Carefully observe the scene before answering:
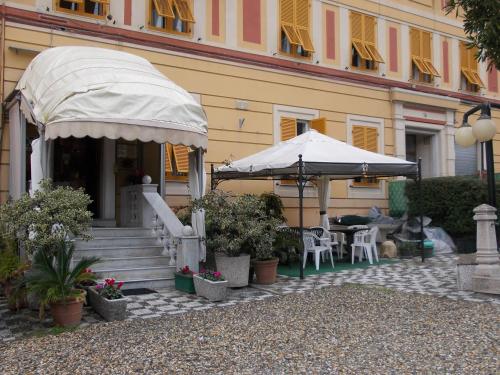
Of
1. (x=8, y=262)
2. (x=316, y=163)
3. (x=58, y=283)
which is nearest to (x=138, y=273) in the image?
(x=8, y=262)

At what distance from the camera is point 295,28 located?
1364 cm

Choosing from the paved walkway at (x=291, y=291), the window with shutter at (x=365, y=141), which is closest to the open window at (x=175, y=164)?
the paved walkway at (x=291, y=291)

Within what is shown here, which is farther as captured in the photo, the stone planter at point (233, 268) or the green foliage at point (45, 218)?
the stone planter at point (233, 268)

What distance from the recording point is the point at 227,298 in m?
7.90

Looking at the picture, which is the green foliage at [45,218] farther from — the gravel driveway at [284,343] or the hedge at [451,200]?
the hedge at [451,200]

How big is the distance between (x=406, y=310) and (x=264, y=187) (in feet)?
20.9

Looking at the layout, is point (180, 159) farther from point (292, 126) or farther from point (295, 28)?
point (295, 28)

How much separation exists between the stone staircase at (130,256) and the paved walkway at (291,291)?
1.63 feet

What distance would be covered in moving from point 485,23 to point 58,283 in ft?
22.2

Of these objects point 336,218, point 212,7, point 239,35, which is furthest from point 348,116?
point 212,7

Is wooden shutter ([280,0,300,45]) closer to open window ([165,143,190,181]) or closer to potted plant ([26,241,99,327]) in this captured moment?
open window ([165,143,190,181])

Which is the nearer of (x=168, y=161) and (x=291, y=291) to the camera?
(x=291, y=291)

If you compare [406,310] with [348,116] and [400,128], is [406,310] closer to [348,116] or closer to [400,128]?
[348,116]

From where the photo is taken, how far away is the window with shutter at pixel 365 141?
14696mm
